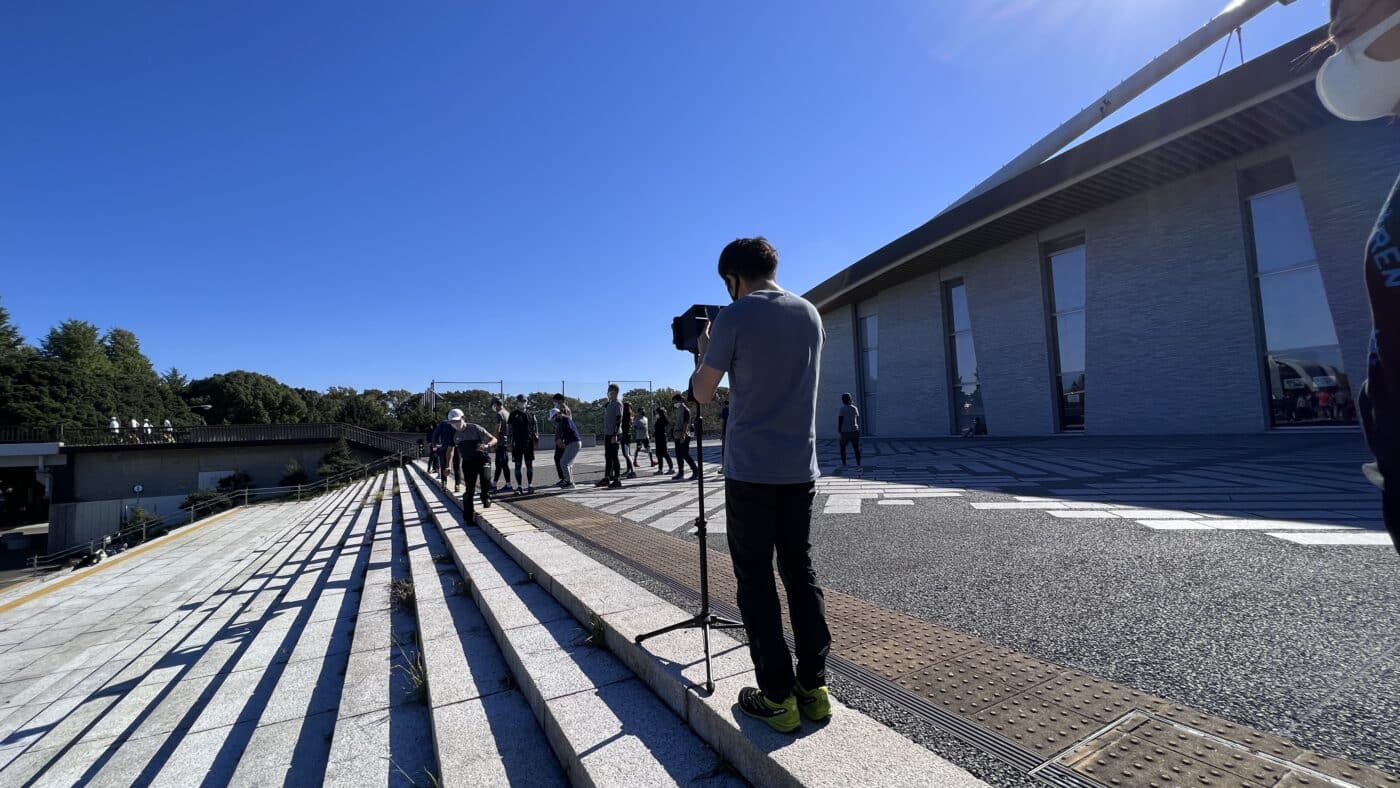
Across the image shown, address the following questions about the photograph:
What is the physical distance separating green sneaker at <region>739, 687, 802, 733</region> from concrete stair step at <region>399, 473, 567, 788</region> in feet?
2.79

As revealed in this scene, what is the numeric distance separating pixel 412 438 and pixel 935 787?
3637cm

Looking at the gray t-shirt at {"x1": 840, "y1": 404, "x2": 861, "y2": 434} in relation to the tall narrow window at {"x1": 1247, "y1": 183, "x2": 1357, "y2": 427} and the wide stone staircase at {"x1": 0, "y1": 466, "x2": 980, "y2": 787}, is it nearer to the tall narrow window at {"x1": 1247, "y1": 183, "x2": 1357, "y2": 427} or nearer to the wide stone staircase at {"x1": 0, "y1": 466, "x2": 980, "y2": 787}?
the wide stone staircase at {"x1": 0, "y1": 466, "x2": 980, "y2": 787}

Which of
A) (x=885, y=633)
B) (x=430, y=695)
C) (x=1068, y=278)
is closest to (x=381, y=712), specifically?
(x=430, y=695)

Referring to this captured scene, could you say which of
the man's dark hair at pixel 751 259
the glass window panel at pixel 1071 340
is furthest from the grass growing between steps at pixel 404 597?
the glass window panel at pixel 1071 340

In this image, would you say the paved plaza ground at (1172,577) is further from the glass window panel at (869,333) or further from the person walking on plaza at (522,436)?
the glass window panel at (869,333)

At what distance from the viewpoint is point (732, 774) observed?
6.51ft

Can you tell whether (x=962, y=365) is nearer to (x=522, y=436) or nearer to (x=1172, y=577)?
(x=522, y=436)

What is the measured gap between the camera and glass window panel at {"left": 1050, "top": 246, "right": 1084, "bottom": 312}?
58.2 feet

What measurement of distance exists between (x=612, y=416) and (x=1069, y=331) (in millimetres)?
15995

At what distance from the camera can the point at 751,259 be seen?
2.28 m

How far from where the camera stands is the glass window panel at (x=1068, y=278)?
698 inches

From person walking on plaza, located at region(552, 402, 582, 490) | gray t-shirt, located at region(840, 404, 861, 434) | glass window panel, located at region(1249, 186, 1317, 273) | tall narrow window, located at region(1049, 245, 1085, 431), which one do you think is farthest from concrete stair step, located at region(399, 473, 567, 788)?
tall narrow window, located at region(1049, 245, 1085, 431)

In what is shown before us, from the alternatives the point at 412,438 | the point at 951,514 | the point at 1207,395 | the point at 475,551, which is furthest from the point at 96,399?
the point at 1207,395

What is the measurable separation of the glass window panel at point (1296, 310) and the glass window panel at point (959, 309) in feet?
27.2
